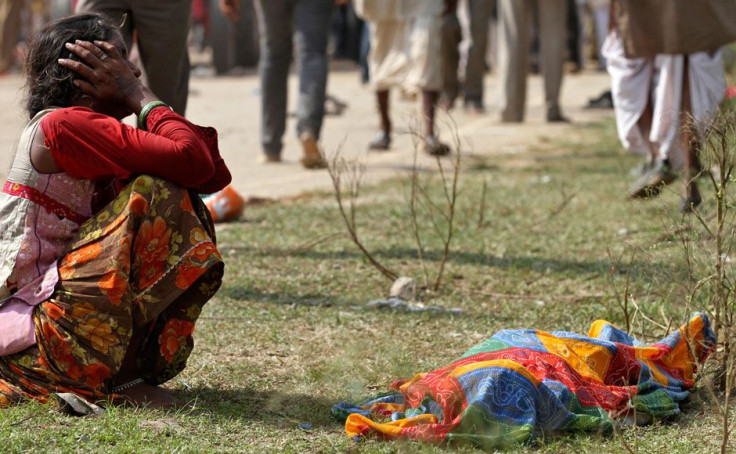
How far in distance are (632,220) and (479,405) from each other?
9.59 feet

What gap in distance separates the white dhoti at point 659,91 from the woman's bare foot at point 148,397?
310cm

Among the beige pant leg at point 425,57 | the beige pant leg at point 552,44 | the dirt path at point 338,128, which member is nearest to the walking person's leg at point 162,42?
the dirt path at point 338,128

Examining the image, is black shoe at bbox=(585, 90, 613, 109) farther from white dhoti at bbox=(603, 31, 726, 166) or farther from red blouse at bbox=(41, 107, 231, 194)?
red blouse at bbox=(41, 107, 231, 194)

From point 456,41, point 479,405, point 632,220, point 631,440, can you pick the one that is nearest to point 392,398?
point 479,405

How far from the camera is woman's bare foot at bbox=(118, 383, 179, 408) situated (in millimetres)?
2766

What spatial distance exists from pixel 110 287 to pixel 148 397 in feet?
1.16

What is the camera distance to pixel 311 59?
275 inches

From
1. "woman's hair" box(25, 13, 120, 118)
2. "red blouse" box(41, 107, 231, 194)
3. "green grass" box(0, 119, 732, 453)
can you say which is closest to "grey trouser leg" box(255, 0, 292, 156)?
"green grass" box(0, 119, 732, 453)

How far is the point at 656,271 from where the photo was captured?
10.5 ft

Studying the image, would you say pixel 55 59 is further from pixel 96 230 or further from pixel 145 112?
pixel 96 230

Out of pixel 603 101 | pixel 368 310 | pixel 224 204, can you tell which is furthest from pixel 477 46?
pixel 368 310

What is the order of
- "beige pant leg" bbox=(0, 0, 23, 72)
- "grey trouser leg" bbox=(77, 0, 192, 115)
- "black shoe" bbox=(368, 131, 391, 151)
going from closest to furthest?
"grey trouser leg" bbox=(77, 0, 192, 115) → "black shoe" bbox=(368, 131, 391, 151) → "beige pant leg" bbox=(0, 0, 23, 72)

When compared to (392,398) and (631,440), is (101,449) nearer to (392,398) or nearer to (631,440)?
(392,398)

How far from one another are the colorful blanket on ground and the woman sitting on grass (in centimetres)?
54
